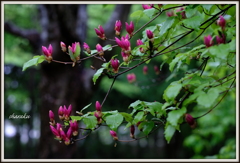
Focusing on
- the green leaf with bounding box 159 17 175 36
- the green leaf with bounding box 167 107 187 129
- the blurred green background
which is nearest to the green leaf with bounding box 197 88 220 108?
the green leaf with bounding box 167 107 187 129

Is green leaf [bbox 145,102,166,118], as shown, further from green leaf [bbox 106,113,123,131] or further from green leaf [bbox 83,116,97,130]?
green leaf [bbox 83,116,97,130]

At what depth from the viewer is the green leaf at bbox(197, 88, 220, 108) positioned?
3.31 feet

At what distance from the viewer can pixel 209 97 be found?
40.9 inches

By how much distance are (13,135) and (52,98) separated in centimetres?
903

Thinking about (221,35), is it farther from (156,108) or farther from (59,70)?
(59,70)

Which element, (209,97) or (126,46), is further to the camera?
(126,46)

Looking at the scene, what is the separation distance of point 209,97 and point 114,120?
47 centimetres

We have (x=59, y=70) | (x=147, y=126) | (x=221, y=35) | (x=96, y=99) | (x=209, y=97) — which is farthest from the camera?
(x=96, y=99)

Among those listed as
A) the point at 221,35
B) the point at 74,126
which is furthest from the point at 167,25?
the point at 74,126

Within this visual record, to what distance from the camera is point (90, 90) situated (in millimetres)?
4336

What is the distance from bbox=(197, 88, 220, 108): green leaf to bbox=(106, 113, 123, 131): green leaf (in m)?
0.40

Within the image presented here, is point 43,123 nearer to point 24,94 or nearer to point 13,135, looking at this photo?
point 24,94

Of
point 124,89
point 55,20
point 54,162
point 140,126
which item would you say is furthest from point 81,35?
point 124,89

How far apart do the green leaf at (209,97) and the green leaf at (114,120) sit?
1.30ft
